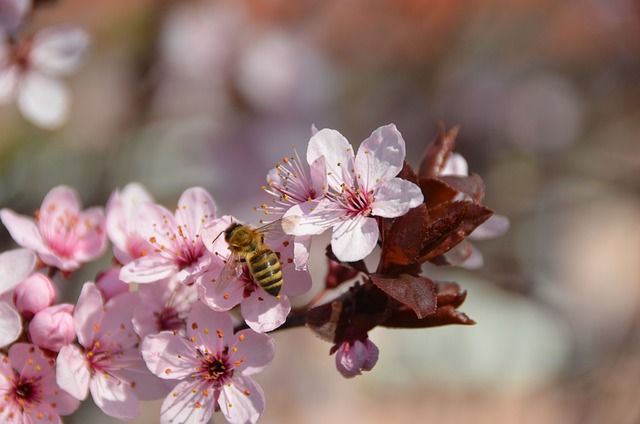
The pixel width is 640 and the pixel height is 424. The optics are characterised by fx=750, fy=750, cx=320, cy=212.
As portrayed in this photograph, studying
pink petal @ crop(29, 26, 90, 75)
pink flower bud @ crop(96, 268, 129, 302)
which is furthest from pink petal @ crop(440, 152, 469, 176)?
pink petal @ crop(29, 26, 90, 75)

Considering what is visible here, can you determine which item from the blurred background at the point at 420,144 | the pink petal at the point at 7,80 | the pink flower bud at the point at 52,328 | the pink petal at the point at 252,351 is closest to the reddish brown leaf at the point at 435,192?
the pink petal at the point at 252,351

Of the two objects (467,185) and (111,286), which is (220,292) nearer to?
(111,286)

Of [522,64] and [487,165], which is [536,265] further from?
[522,64]

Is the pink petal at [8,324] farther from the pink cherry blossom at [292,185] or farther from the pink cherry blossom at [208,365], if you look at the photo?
the pink cherry blossom at [292,185]

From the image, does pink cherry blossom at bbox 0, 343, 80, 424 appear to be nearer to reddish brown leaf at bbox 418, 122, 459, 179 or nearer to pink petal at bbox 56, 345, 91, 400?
pink petal at bbox 56, 345, 91, 400

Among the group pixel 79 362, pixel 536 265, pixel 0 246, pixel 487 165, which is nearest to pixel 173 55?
pixel 0 246

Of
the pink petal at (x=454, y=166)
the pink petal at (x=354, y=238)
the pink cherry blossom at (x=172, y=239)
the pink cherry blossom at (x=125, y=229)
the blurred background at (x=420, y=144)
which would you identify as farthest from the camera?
the blurred background at (x=420, y=144)
